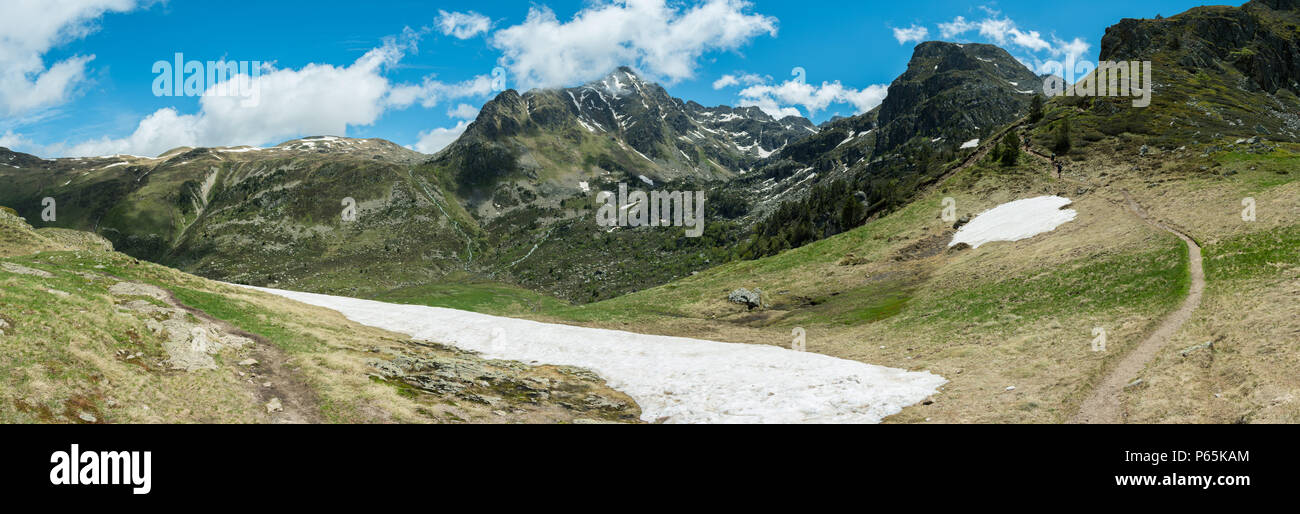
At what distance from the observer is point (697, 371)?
95.9ft

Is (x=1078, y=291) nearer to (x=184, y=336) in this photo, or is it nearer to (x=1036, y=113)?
(x=184, y=336)

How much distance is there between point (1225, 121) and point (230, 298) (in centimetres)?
11527

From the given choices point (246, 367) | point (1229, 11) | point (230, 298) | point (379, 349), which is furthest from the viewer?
point (1229, 11)

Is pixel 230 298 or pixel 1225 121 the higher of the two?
pixel 1225 121

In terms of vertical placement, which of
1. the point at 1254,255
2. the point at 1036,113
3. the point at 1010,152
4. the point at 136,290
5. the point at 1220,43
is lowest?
the point at 136,290

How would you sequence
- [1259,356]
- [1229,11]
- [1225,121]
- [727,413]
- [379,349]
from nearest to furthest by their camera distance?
[1259,356] → [727,413] → [379,349] → [1225,121] → [1229,11]

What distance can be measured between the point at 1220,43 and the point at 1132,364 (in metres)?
149

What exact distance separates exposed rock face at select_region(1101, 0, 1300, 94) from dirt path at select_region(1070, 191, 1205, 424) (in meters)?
114

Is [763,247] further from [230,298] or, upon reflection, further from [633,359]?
[230,298]

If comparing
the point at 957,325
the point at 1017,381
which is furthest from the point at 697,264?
the point at 1017,381

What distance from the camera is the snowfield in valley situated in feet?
72.7

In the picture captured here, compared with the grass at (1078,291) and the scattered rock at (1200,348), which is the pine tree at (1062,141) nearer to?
the grass at (1078,291)

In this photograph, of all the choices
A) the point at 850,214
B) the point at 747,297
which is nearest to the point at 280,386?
the point at 747,297
